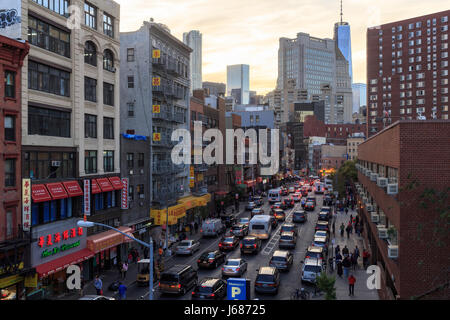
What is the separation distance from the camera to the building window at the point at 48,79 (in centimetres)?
2733

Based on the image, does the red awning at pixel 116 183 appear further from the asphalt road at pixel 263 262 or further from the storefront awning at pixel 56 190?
the asphalt road at pixel 263 262

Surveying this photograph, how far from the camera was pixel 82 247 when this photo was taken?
30719mm

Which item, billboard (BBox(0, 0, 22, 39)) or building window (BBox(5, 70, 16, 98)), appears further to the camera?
billboard (BBox(0, 0, 22, 39))

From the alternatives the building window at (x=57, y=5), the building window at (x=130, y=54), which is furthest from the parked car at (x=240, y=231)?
the building window at (x=57, y=5)

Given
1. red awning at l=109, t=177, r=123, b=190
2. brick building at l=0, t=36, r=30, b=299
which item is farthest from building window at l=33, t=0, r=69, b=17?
red awning at l=109, t=177, r=123, b=190

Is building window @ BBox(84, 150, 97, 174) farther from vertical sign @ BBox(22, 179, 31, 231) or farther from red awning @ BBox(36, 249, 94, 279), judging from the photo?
vertical sign @ BBox(22, 179, 31, 231)

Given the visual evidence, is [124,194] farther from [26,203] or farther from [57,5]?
[57,5]

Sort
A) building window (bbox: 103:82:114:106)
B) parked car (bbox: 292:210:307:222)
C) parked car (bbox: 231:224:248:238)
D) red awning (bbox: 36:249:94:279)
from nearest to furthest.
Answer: red awning (bbox: 36:249:94:279) < building window (bbox: 103:82:114:106) < parked car (bbox: 231:224:248:238) < parked car (bbox: 292:210:307:222)

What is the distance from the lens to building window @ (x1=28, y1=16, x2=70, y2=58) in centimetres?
2733

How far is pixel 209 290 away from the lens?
76.7 ft

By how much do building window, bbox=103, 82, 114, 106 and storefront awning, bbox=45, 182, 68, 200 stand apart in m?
10.3

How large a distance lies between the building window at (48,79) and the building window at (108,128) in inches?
219

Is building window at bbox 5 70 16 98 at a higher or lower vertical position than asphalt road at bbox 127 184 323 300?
higher
